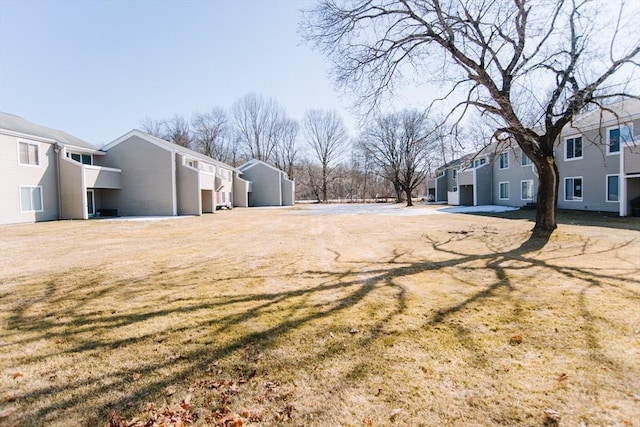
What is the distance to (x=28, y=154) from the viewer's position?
65.6 ft

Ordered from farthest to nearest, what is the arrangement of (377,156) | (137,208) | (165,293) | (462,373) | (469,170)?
(377,156) → (469,170) → (137,208) → (165,293) → (462,373)

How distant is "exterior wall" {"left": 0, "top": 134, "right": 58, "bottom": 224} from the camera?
60.6ft

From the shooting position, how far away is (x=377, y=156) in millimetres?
44281

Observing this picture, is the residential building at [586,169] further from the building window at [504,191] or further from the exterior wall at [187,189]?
the exterior wall at [187,189]

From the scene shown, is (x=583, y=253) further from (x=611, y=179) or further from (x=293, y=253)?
(x=611, y=179)

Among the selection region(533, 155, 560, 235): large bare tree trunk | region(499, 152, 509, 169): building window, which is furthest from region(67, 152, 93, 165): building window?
region(499, 152, 509, 169): building window

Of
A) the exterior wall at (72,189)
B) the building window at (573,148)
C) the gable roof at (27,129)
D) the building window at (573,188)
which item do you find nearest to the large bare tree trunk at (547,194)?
the building window at (573,188)

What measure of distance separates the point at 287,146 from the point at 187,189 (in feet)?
124

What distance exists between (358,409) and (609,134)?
930 inches

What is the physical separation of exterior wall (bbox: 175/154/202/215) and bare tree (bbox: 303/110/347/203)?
3486 centimetres

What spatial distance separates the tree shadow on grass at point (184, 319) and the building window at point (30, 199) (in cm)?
1802

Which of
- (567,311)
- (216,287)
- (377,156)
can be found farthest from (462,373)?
(377,156)

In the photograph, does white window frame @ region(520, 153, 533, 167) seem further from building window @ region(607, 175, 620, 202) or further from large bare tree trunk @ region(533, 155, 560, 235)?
large bare tree trunk @ region(533, 155, 560, 235)

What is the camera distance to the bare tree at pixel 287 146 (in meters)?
61.2
